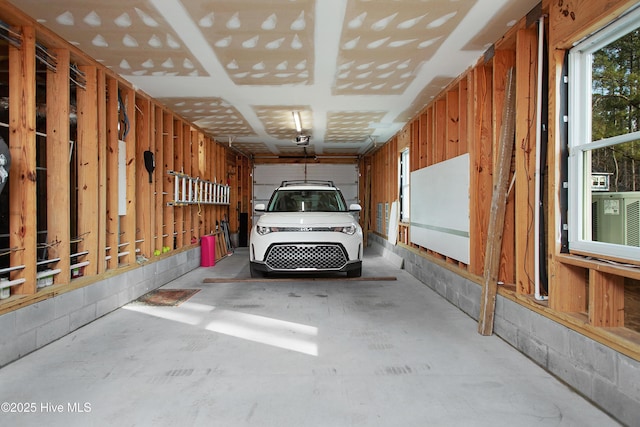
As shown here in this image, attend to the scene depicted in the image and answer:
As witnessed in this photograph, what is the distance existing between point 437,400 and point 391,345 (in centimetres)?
97

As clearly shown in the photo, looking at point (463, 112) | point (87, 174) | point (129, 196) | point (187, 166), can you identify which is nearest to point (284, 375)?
point (87, 174)

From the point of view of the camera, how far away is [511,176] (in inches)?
147

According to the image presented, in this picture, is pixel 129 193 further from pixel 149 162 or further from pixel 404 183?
pixel 404 183

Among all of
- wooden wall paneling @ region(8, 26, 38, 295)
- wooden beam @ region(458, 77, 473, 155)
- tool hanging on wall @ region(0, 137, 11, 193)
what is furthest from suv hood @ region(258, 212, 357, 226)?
tool hanging on wall @ region(0, 137, 11, 193)

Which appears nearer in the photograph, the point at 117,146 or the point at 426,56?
the point at 426,56

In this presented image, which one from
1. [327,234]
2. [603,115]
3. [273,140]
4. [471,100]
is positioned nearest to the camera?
[603,115]

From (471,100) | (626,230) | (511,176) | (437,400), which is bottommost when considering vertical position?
(437,400)

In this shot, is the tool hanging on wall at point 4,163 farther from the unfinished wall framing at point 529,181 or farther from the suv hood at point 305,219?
the unfinished wall framing at point 529,181

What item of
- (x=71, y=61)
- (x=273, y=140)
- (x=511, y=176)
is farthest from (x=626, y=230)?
(x=273, y=140)

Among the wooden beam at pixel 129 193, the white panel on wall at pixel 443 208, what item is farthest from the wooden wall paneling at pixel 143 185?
the white panel on wall at pixel 443 208

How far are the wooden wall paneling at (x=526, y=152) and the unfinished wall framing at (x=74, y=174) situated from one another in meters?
4.04

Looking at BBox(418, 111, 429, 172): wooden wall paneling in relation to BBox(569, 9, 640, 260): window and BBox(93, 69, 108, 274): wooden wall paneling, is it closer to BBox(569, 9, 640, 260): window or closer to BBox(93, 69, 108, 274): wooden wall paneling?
BBox(569, 9, 640, 260): window

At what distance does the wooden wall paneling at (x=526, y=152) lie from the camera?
10.7ft

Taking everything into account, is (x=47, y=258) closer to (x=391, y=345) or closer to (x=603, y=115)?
(x=391, y=345)
